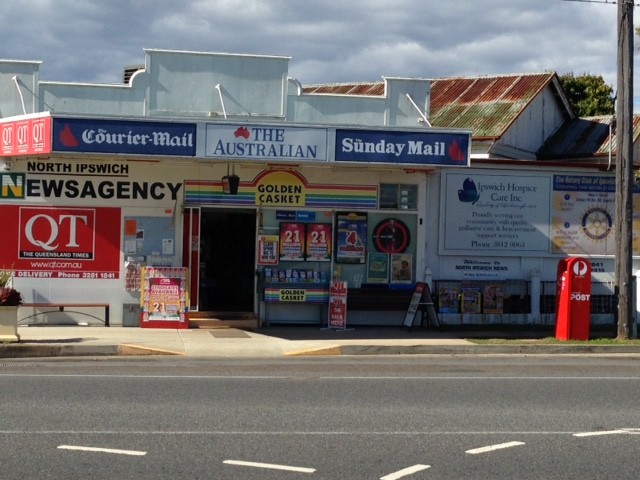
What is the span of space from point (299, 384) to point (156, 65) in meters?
9.64

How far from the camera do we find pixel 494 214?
21516 millimetres

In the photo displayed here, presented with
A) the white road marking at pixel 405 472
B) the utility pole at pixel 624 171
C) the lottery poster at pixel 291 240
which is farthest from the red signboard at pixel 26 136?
the white road marking at pixel 405 472

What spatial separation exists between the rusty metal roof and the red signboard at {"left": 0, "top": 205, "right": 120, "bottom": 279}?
10402 millimetres

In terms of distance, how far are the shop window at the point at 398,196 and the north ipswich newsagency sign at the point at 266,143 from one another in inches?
105

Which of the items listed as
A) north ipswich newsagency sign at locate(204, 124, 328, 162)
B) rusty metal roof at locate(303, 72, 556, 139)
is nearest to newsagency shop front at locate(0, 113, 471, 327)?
north ipswich newsagency sign at locate(204, 124, 328, 162)

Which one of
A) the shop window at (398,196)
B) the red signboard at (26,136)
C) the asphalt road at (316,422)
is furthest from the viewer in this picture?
the shop window at (398,196)

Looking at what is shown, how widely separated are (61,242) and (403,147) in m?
6.82

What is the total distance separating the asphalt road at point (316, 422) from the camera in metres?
8.31

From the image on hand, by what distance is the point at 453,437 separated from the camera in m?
9.59

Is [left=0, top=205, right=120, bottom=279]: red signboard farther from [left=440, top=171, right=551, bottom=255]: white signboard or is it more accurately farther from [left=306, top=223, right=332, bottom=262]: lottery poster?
[left=440, top=171, right=551, bottom=255]: white signboard

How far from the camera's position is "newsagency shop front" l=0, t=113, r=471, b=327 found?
61.8 ft

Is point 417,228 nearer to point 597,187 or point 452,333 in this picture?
point 452,333

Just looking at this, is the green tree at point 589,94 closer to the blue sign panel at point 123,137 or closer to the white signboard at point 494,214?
the white signboard at point 494,214

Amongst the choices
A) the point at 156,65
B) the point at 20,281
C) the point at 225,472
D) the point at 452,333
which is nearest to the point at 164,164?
the point at 156,65
